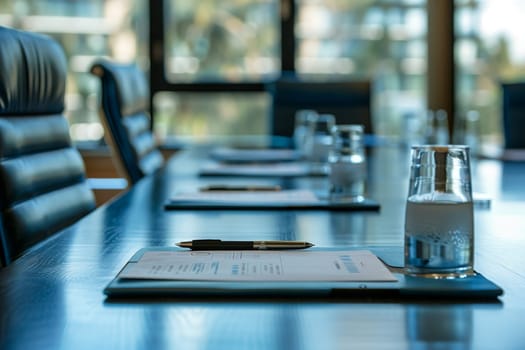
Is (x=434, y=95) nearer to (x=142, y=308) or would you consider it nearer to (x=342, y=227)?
(x=342, y=227)

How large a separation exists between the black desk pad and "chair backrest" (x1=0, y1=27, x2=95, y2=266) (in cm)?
75

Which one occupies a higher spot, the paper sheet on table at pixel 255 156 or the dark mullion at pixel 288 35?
the dark mullion at pixel 288 35

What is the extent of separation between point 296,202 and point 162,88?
3.84 meters

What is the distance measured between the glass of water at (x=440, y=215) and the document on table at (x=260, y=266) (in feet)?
0.15

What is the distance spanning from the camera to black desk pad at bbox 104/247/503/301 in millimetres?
842

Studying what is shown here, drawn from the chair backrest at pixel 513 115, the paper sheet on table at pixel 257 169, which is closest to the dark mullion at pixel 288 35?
the chair backrest at pixel 513 115

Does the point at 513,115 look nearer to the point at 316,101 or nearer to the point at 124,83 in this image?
the point at 316,101

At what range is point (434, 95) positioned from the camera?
17.7ft

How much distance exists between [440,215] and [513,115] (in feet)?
9.57

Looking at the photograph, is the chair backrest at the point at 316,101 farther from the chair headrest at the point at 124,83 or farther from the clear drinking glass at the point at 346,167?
the clear drinking glass at the point at 346,167

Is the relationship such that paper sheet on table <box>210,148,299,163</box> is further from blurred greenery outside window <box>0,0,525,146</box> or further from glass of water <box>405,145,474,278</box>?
blurred greenery outside window <box>0,0,525,146</box>

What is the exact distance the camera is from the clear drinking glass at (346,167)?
1.71m

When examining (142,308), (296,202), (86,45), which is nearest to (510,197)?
(296,202)

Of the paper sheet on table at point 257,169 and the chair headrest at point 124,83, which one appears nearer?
the paper sheet on table at point 257,169
